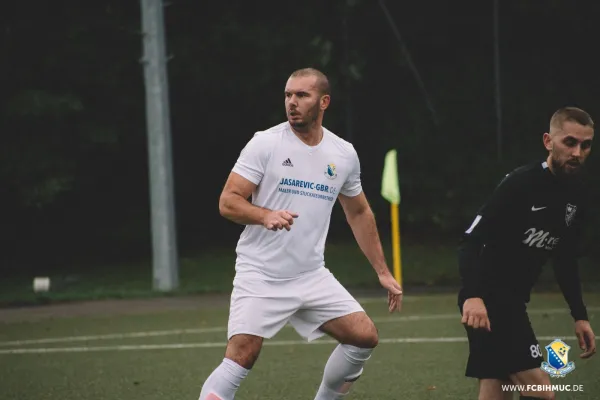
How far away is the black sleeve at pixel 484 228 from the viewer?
628 centimetres

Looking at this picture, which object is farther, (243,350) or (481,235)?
(243,350)

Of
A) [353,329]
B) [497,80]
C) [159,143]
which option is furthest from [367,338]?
[497,80]

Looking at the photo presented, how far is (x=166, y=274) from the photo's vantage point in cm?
1839

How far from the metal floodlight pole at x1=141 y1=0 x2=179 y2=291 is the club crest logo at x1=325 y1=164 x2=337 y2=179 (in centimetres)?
1096

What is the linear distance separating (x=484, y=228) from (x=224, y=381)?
5.60 feet

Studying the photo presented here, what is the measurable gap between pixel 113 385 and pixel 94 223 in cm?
1465

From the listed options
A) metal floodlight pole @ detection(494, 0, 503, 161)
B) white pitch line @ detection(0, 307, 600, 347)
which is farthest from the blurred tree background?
white pitch line @ detection(0, 307, 600, 347)

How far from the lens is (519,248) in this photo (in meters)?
6.50

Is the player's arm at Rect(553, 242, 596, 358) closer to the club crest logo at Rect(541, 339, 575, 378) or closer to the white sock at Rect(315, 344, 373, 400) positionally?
the white sock at Rect(315, 344, 373, 400)

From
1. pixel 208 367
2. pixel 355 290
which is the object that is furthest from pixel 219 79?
pixel 208 367

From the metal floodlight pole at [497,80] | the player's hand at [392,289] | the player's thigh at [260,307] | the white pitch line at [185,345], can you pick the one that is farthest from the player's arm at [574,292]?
the metal floodlight pole at [497,80]

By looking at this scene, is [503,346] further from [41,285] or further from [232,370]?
[41,285]

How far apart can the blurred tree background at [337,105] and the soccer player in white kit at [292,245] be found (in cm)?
1369

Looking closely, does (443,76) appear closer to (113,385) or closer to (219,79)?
(219,79)
